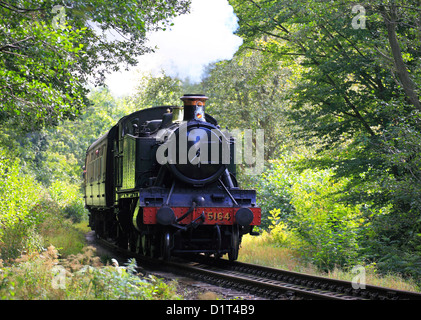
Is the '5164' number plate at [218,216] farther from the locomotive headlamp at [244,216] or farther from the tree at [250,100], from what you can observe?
the tree at [250,100]

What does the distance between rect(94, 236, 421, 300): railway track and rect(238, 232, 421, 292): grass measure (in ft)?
2.72

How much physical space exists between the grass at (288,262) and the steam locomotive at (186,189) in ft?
3.51

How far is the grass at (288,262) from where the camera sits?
8719mm

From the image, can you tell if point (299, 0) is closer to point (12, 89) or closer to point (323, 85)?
point (323, 85)

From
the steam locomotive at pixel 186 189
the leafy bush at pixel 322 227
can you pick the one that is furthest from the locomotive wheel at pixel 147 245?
the leafy bush at pixel 322 227

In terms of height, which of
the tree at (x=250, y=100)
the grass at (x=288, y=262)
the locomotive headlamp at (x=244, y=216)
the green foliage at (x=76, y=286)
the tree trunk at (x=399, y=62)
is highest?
the tree at (x=250, y=100)

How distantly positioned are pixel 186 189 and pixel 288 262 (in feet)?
9.46

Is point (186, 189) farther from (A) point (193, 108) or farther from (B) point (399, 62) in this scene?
(B) point (399, 62)

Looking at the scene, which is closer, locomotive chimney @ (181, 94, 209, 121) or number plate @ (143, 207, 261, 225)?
number plate @ (143, 207, 261, 225)

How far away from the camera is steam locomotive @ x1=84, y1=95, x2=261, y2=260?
10172 millimetres

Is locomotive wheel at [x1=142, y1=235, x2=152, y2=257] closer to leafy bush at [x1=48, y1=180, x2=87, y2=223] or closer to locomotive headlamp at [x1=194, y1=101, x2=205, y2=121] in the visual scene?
locomotive headlamp at [x1=194, y1=101, x2=205, y2=121]

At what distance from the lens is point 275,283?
8.39m

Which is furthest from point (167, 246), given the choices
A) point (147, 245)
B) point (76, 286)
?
point (76, 286)

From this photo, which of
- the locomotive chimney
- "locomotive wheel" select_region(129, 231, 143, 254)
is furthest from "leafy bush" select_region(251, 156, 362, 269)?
the locomotive chimney
